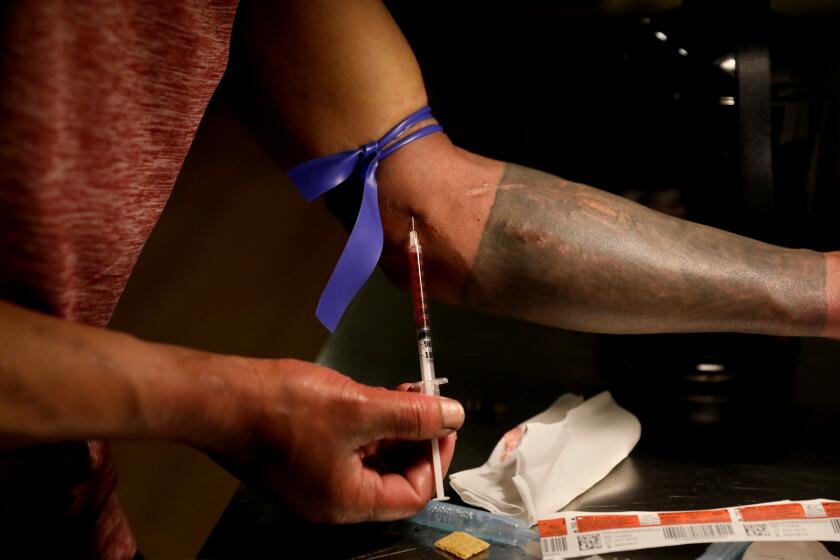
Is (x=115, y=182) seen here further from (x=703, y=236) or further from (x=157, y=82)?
(x=703, y=236)

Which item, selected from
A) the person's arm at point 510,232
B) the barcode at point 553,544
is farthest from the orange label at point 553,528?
the person's arm at point 510,232

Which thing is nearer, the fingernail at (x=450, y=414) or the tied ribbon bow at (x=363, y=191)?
the fingernail at (x=450, y=414)

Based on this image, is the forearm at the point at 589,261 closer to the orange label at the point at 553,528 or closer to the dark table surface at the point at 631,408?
the dark table surface at the point at 631,408

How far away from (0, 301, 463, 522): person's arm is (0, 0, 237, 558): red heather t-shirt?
0.31 feet

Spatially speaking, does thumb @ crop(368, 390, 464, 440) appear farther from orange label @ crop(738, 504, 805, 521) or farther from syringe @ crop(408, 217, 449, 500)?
orange label @ crop(738, 504, 805, 521)

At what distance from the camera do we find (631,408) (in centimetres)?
96

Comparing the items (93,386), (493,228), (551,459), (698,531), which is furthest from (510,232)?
(93,386)

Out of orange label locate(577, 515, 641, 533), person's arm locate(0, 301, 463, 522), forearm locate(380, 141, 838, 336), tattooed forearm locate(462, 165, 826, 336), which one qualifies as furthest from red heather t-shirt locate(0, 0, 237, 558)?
orange label locate(577, 515, 641, 533)

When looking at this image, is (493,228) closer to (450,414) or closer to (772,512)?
(450,414)

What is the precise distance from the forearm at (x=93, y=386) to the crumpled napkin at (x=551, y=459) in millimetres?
325

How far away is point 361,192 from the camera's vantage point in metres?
0.89

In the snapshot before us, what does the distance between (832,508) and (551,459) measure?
276 millimetres

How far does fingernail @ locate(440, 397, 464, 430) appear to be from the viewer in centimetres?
65

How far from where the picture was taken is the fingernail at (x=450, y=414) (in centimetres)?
65
